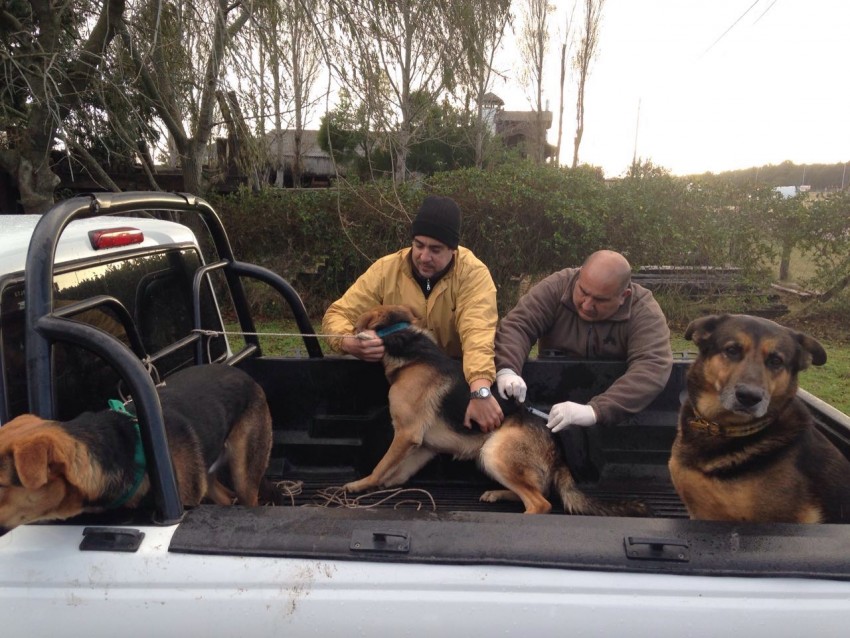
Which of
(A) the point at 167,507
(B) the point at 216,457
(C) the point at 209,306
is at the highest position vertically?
(C) the point at 209,306

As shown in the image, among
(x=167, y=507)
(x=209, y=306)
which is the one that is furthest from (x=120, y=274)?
(x=167, y=507)

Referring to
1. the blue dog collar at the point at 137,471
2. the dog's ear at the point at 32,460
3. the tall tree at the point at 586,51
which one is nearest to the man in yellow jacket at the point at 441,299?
the blue dog collar at the point at 137,471

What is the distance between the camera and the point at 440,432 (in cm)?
331

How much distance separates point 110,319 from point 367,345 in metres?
1.31

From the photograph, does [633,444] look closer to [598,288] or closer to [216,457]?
[598,288]

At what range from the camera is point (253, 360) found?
3.36 metres

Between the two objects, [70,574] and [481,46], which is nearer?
[70,574]

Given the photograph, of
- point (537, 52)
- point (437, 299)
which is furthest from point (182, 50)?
point (537, 52)

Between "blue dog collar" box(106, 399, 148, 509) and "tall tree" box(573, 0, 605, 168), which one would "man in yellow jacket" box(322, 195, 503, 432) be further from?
"tall tree" box(573, 0, 605, 168)

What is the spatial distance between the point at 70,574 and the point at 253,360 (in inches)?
75.9

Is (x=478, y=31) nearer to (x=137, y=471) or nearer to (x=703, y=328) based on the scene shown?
(x=703, y=328)

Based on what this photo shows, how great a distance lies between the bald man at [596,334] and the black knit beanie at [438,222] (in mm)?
611

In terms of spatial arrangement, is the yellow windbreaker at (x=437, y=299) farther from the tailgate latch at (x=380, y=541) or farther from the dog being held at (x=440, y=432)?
the tailgate latch at (x=380, y=541)

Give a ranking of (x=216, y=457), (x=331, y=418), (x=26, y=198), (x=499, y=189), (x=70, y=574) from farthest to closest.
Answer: (x=499, y=189), (x=26, y=198), (x=331, y=418), (x=216, y=457), (x=70, y=574)
